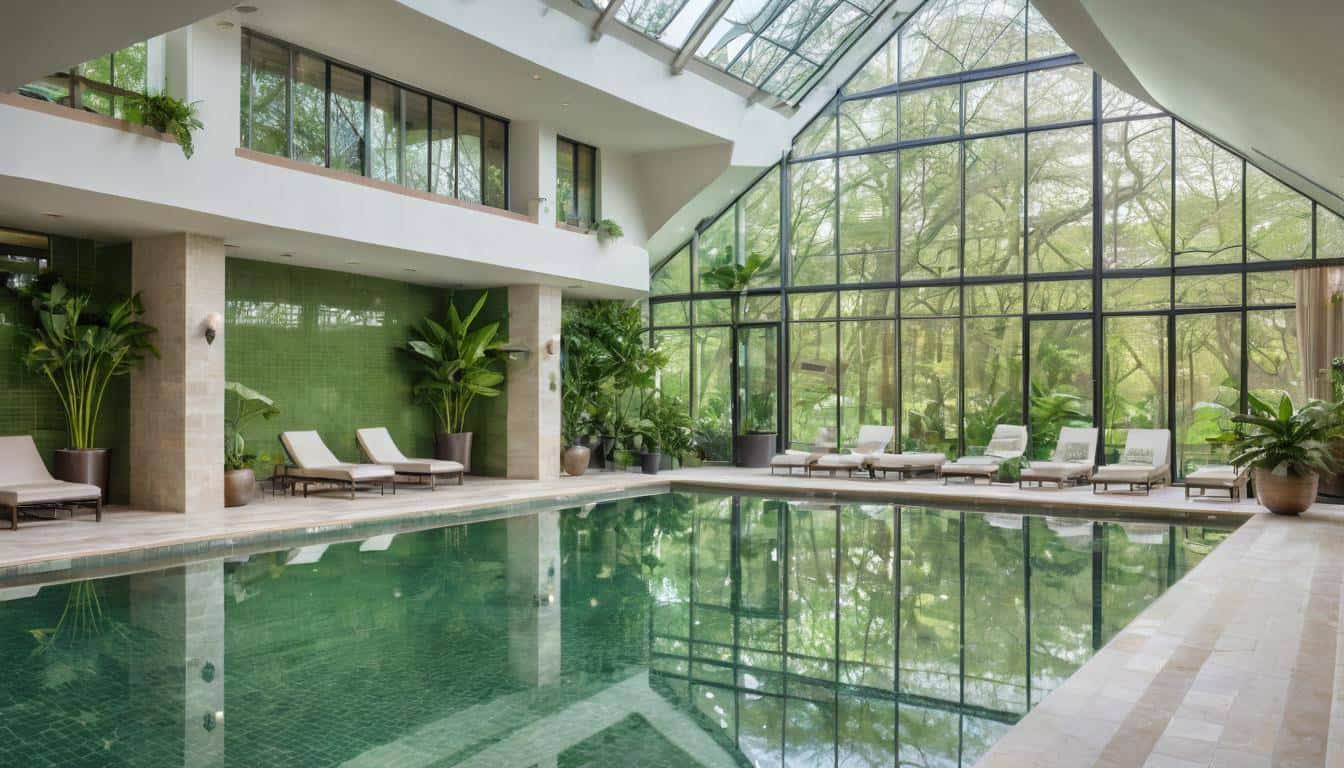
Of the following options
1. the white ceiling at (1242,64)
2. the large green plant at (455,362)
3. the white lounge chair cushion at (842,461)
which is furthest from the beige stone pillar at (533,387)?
the white ceiling at (1242,64)

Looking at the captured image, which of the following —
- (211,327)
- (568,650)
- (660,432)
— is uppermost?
(211,327)

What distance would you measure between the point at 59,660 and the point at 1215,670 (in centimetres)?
619

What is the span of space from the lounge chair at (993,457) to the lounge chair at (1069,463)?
0.34 metres

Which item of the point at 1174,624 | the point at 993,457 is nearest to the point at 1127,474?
the point at 993,457

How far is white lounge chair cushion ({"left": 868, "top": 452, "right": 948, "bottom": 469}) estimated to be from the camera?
14.7 metres

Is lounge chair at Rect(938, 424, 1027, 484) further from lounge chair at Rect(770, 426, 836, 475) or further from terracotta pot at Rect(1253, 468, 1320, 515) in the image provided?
terracotta pot at Rect(1253, 468, 1320, 515)

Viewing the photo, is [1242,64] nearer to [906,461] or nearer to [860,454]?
[906,461]

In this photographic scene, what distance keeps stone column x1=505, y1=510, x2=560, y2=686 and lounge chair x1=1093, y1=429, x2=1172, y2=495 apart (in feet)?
24.3

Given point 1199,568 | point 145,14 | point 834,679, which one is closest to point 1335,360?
point 1199,568

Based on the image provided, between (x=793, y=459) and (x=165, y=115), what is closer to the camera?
(x=165, y=115)

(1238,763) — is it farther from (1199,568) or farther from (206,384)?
(206,384)

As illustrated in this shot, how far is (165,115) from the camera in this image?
8.97m

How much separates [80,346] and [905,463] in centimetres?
1102

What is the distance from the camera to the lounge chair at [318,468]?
38.9 feet
